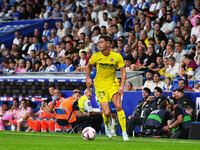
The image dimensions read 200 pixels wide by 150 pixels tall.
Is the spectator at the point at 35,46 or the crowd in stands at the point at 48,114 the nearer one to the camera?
the crowd in stands at the point at 48,114

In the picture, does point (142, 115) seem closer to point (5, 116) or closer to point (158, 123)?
point (158, 123)

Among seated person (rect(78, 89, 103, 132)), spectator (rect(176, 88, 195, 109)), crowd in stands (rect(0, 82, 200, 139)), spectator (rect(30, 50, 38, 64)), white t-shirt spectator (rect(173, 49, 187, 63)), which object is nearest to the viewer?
crowd in stands (rect(0, 82, 200, 139))

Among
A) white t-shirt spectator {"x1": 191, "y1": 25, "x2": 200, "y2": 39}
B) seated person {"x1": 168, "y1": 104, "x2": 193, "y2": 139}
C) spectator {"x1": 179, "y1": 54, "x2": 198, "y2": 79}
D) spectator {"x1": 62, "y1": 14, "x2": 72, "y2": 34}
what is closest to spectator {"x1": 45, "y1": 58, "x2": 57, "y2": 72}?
spectator {"x1": 62, "y1": 14, "x2": 72, "y2": 34}

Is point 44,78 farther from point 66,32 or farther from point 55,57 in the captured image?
point 66,32

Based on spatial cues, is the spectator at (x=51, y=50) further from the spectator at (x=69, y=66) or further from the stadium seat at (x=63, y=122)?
the stadium seat at (x=63, y=122)

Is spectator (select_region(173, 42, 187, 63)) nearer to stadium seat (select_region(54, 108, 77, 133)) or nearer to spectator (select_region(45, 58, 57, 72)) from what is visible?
stadium seat (select_region(54, 108, 77, 133))

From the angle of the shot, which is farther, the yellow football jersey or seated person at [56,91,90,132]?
seated person at [56,91,90,132]

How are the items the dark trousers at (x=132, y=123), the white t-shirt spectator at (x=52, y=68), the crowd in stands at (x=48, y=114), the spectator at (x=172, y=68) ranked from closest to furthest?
the dark trousers at (x=132, y=123)
the crowd in stands at (x=48, y=114)
the spectator at (x=172, y=68)
the white t-shirt spectator at (x=52, y=68)

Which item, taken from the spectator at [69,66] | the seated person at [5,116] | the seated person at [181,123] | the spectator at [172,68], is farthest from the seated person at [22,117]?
the seated person at [181,123]

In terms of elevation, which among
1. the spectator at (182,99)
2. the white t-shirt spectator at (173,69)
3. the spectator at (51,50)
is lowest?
the spectator at (182,99)

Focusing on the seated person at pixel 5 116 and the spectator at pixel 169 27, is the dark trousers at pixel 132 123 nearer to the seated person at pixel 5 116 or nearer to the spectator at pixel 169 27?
the spectator at pixel 169 27

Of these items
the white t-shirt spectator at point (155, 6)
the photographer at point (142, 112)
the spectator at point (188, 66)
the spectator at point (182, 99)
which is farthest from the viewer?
the white t-shirt spectator at point (155, 6)

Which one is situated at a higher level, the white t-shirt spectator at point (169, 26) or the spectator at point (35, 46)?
the white t-shirt spectator at point (169, 26)

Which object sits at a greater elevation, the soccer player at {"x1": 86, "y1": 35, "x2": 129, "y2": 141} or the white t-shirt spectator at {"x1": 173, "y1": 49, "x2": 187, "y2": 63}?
the white t-shirt spectator at {"x1": 173, "y1": 49, "x2": 187, "y2": 63}
